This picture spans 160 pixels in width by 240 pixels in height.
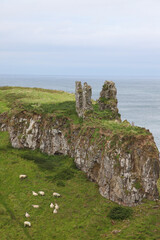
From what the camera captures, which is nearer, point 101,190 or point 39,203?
point 39,203

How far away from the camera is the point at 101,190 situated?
116ft

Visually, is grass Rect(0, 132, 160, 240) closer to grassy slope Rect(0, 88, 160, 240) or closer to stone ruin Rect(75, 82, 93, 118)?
grassy slope Rect(0, 88, 160, 240)

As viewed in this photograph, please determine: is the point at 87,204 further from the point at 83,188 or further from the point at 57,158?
the point at 57,158

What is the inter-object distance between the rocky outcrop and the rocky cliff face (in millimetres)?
7360

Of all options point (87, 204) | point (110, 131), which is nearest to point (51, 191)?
point (87, 204)

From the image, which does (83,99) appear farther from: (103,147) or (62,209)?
(62,209)

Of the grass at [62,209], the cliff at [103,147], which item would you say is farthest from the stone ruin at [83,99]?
the grass at [62,209]

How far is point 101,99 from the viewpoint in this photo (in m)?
47.7

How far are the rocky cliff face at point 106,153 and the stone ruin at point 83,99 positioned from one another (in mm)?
3319

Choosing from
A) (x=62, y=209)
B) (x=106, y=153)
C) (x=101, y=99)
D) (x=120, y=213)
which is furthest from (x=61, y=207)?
(x=101, y=99)

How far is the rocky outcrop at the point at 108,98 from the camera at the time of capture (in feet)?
154

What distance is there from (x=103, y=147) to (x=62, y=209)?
421 inches

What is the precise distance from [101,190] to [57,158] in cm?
1258

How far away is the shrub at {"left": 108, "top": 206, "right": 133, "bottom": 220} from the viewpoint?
29906mm
